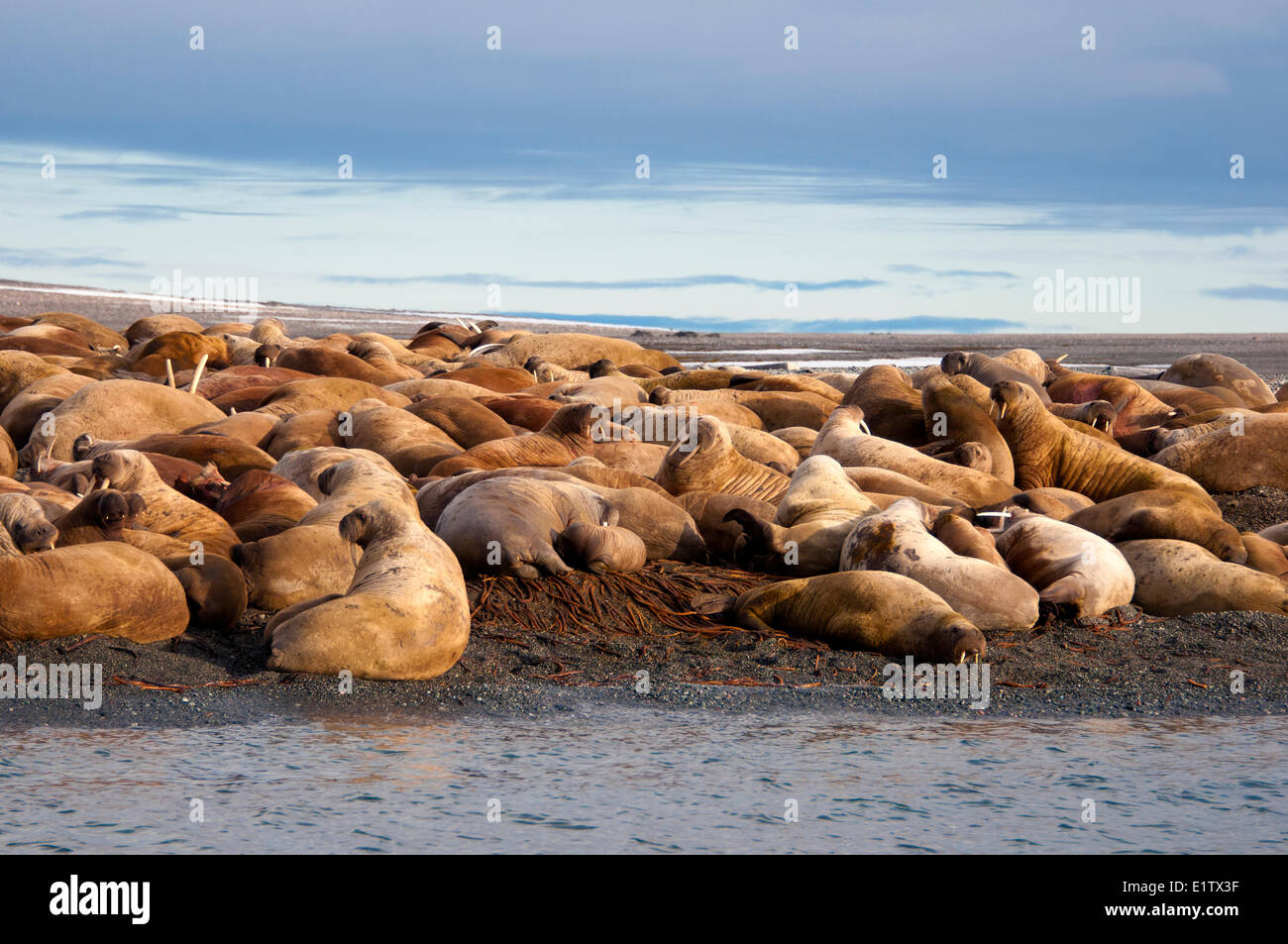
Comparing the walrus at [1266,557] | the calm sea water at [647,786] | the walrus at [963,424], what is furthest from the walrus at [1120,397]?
the calm sea water at [647,786]

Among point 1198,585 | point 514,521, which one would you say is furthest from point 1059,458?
point 514,521

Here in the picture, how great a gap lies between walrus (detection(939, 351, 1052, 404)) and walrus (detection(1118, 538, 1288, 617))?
Result: 6.07 metres

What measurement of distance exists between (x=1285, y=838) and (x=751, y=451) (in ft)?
22.6

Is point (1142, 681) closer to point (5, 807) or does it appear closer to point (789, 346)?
point (5, 807)

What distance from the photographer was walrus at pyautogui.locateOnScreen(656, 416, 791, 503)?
9336mm

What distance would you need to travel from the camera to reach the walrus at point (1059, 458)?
10664 mm

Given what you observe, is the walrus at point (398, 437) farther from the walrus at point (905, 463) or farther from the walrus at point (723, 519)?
the walrus at point (905, 463)

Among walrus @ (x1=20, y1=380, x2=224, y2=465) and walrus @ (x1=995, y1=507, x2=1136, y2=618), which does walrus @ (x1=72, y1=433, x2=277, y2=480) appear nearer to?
walrus @ (x1=20, y1=380, x2=224, y2=465)

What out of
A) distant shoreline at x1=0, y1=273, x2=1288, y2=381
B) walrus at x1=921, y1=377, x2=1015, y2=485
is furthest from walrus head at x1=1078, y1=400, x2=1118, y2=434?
distant shoreline at x1=0, y1=273, x2=1288, y2=381

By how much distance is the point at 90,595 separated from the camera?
5711 millimetres

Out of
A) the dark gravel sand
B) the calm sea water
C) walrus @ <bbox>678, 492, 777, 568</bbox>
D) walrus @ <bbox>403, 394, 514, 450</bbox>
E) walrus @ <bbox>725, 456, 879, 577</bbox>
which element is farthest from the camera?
walrus @ <bbox>403, 394, 514, 450</bbox>

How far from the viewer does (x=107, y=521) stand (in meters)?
6.55

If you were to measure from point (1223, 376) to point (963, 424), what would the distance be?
843cm
